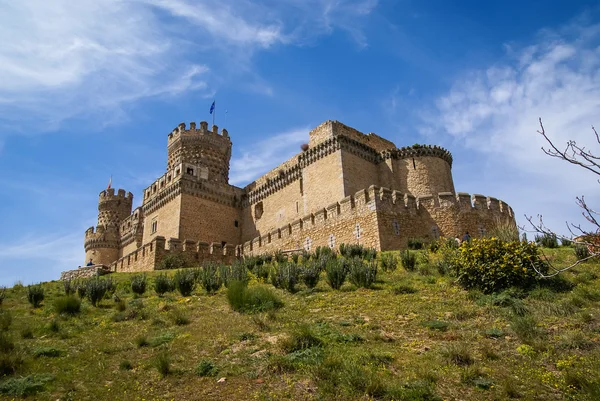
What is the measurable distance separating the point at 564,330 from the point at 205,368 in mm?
6049

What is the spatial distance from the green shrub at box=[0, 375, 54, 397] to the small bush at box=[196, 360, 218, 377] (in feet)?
7.29

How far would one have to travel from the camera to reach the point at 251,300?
10.9 metres

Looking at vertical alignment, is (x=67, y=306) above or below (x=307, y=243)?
below

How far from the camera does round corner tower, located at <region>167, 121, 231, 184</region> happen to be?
3353 cm

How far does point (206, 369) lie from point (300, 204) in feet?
68.6

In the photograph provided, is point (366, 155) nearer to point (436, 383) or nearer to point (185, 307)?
point (185, 307)

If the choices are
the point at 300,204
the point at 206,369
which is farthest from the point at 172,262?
the point at 206,369

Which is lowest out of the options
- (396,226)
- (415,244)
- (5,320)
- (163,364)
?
(163,364)

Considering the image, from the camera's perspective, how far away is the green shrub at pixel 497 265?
35.7 feet

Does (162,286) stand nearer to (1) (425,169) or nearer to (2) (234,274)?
(2) (234,274)

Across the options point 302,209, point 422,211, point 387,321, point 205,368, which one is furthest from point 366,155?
point 205,368

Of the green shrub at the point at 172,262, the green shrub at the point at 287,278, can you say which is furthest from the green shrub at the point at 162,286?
the green shrub at the point at 172,262

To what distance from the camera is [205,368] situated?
7.40 meters

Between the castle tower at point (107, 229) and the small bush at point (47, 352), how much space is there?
31513mm
